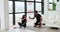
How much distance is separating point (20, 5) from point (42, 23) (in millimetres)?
345

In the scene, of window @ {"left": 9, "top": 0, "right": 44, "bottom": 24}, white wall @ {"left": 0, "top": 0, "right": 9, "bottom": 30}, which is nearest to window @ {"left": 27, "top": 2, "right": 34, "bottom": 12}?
window @ {"left": 9, "top": 0, "right": 44, "bottom": 24}

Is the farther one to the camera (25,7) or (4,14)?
(25,7)

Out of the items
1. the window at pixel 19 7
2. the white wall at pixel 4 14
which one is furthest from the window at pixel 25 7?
the white wall at pixel 4 14

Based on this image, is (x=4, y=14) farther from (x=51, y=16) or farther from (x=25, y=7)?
(x=51, y=16)

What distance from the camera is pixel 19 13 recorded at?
148cm

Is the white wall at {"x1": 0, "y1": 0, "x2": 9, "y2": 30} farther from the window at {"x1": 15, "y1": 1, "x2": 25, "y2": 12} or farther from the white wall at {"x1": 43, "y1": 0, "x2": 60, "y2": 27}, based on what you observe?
the white wall at {"x1": 43, "y1": 0, "x2": 60, "y2": 27}

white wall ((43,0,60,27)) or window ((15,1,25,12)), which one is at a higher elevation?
window ((15,1,25,12))

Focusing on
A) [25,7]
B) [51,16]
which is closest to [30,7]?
[25,7]

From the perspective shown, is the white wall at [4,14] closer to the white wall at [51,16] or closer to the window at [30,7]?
the window at [30,7]

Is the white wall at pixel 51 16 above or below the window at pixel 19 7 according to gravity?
below

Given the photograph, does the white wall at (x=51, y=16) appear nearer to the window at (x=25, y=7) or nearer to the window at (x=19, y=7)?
the window at (x=25, y=7)

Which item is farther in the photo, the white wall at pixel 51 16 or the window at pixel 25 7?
the window at pixel 25 7

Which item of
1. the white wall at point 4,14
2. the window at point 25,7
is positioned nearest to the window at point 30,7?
the window at point 25,7

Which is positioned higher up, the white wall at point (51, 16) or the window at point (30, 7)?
the window at point (30, 7)
